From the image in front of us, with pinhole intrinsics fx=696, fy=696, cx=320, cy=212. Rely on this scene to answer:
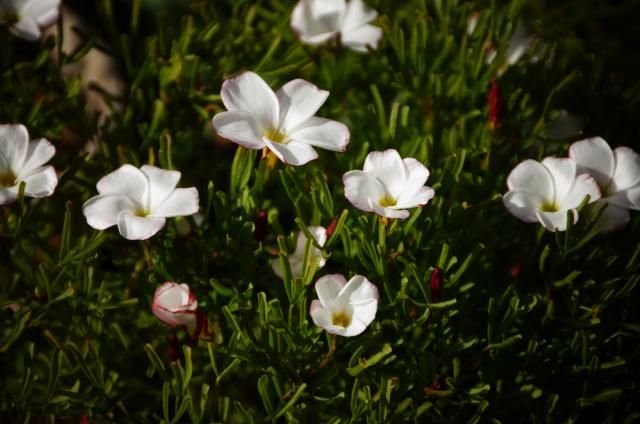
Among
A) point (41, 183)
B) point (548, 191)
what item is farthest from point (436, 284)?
point (41, 183)

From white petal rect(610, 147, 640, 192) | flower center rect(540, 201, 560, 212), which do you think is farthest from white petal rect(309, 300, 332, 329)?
white petal rect(610, 147, 640, 192)

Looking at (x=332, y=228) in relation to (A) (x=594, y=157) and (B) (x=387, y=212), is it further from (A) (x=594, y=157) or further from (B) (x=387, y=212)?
(A) (x=594, y=157)

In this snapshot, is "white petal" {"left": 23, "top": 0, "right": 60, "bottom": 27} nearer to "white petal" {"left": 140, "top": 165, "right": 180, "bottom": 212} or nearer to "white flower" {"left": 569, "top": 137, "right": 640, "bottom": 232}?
"white petal" {"left": 140, "top": 165, "right": 180, "bottom": 212}

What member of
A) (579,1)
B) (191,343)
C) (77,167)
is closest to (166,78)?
(77,167)

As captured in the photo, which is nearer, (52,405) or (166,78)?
(52,405)

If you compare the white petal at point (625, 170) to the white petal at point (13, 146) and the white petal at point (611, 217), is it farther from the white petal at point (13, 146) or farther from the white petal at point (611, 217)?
the white petal at point (13, 146)

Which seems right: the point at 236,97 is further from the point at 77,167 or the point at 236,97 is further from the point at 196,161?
the point at 196,161
